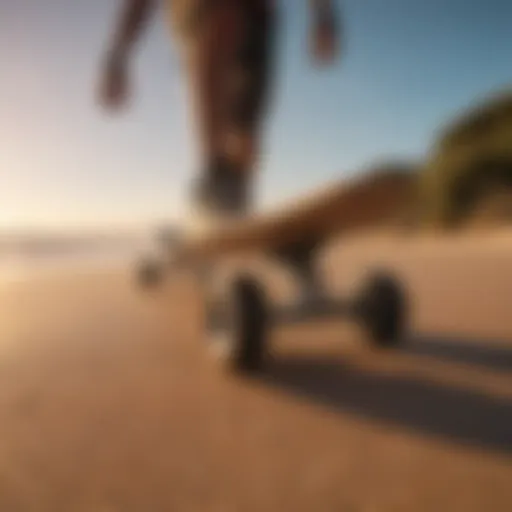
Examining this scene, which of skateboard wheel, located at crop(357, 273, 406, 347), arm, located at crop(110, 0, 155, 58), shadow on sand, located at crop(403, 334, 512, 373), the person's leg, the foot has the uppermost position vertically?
arm, located at crop(110, 0, 155, 58)

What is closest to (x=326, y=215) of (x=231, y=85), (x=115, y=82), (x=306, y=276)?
(x=306, y=276)

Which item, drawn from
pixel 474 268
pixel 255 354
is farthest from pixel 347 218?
pixel 474 268

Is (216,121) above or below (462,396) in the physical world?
above

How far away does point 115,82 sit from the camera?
151 centimetres

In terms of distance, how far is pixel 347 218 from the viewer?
3.14 ft

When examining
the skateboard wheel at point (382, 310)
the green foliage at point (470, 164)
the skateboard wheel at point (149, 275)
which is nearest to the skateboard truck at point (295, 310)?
the skateboard wheel at point (382, 310)

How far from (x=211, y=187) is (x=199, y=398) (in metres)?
0.71

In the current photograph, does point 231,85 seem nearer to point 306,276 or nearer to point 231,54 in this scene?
point 231,54

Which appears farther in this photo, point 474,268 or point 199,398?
point 474,268

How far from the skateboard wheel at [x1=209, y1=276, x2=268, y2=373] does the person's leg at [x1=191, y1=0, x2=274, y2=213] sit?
43 cm

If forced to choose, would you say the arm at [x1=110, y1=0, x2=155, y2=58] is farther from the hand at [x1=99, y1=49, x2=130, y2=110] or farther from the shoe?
the shoe

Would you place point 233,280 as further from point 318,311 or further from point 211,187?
point 211,187

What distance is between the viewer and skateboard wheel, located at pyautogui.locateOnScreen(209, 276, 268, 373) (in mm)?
833

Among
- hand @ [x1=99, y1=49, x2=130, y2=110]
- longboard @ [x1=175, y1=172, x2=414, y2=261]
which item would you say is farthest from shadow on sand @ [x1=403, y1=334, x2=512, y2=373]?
hand @ [x1=99, y1=49, x2=130, y2=110]
